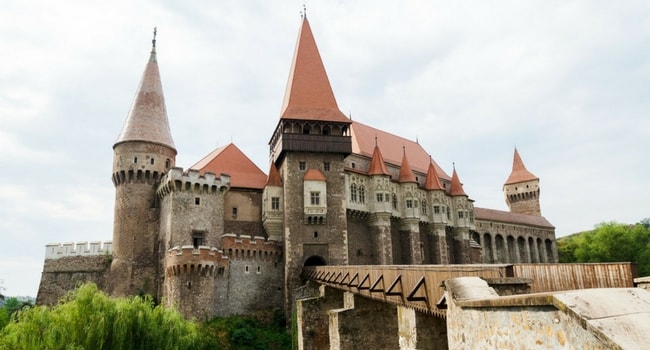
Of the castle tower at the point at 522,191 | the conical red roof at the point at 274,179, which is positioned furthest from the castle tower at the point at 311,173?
the castle tower at the point at 522,191

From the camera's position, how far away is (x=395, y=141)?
45.0 m

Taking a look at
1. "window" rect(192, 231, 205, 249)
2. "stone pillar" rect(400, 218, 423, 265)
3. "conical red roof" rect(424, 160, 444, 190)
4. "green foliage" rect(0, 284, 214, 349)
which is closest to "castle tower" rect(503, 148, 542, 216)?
"conical red roof" rect(424, 160, 444, 190)

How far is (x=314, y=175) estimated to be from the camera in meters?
31.5

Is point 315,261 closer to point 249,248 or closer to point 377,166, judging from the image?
point 249,248

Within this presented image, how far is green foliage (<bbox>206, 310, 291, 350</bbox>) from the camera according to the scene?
24.7 metres

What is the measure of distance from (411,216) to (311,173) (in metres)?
9.29

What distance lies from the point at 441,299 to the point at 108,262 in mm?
28754

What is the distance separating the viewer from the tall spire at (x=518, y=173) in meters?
66.1

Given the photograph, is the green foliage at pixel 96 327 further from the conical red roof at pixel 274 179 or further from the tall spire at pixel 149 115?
the tall spire at pixel 149 115

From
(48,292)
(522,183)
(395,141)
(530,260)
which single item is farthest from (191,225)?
(522,183)

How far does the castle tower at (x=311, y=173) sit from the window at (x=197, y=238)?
5268 mm

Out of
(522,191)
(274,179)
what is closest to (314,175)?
(274,179)

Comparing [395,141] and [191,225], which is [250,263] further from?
[395,141]

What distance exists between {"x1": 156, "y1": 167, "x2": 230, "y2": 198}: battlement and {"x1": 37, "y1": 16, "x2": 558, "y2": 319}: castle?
7cm
